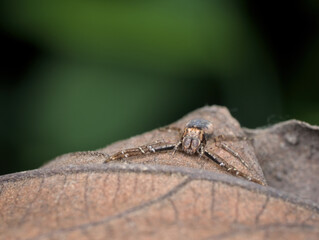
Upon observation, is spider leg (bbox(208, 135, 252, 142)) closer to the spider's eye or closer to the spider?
the spider

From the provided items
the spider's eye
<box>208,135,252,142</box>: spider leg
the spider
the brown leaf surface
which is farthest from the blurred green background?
the brown leaf surface

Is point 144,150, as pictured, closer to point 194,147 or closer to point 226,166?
point 194,147

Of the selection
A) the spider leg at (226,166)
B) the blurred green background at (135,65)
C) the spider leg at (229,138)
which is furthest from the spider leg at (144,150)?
the blurred green background at (135,65)

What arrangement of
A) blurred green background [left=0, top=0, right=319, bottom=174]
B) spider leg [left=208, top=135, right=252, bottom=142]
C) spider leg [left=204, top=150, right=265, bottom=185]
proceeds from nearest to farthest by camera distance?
spider leg [left=204, top=150, right=265, bottom=185] < spider leg [left=208, top=135, right=252, bottom=142] < blurred green background [left=0, top=0, right=319, bottom=174]

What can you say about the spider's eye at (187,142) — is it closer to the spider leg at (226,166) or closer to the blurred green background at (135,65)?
the spider leg at (226,166)

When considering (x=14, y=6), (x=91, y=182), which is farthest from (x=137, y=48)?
(x=91, y=182)

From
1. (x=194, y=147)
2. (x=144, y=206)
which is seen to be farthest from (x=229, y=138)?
(x=144, y=206)

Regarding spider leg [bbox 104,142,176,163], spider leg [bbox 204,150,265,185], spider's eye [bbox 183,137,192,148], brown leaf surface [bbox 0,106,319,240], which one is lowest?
brown leaf surface [bbox 0,106,319,240]
